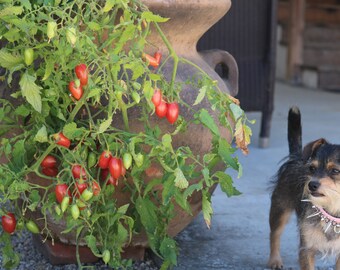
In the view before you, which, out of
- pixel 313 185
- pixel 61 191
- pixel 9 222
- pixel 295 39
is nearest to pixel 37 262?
pixel 9 222

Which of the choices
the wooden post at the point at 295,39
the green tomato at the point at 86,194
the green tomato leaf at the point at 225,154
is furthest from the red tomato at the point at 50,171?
the wooden post at the point at 295,39

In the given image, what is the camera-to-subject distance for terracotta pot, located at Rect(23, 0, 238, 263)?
12.1 ft

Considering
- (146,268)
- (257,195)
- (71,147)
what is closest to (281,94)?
(257,195)

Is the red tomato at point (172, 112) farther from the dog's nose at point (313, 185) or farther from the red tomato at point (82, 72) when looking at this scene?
the dog's nose at point (313, 185)

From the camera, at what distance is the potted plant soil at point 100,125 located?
308cm

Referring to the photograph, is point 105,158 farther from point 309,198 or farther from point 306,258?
point 306,258

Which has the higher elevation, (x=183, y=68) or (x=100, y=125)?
(x=100, y=125)

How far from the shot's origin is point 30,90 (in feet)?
10.1

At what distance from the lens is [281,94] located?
10578mm

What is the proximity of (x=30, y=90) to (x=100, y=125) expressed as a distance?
0.29 m

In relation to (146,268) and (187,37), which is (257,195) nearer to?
(146,268)

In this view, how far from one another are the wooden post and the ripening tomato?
8238mm

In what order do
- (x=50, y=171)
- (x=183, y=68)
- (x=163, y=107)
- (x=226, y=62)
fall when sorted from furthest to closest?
(x=226, y=62) → (x=183, y=68) → (x=50, y=171) → (x=163, y=107)

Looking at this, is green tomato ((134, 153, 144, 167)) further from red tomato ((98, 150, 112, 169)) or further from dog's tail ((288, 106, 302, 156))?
dog's tail ((288, 106, 302, 156))
